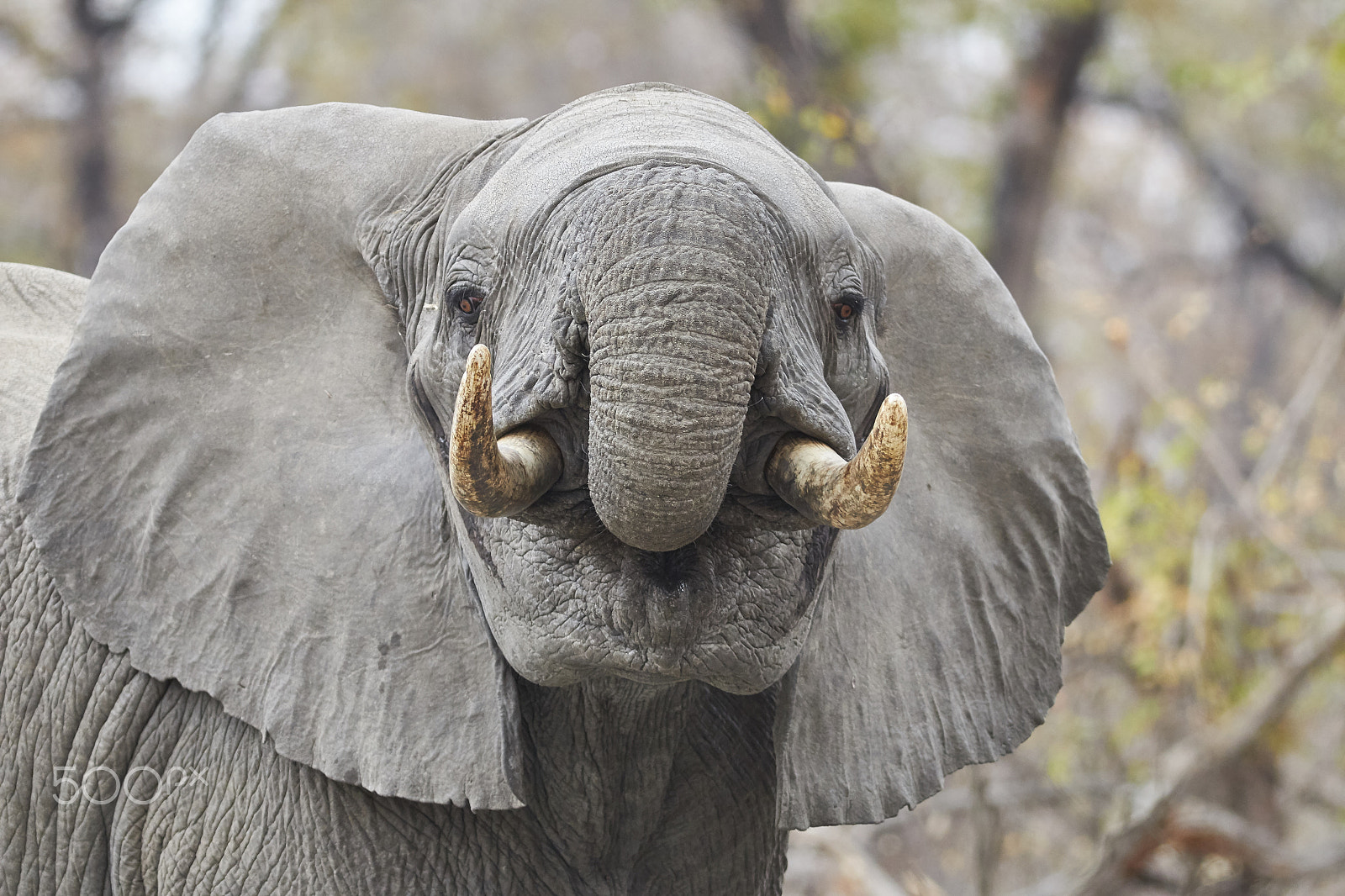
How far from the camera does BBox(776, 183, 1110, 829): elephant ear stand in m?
2.41

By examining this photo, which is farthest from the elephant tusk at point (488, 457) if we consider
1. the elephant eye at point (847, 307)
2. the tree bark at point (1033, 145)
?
the tree bark at point (1033, 145)

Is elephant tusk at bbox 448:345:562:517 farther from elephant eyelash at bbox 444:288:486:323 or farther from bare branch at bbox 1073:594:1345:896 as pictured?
bare branch at bbox 1073:594:1345:896

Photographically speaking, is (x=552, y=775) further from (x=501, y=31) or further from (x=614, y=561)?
(x=501, y=31)

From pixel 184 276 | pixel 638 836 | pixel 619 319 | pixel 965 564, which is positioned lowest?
pixel 638 836

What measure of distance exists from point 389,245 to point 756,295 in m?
0.85

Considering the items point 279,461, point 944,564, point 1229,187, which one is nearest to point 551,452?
point 279,461

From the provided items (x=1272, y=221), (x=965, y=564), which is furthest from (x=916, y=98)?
(x=965, y=564)

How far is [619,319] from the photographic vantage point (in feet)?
5.72

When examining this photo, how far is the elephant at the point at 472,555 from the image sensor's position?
1971 millimetres

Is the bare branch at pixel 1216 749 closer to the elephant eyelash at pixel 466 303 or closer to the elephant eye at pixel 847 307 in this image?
the elephant eye at pixel 847 307

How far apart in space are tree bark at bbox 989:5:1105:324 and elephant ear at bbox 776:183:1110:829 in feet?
23.8

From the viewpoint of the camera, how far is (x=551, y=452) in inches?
74.1

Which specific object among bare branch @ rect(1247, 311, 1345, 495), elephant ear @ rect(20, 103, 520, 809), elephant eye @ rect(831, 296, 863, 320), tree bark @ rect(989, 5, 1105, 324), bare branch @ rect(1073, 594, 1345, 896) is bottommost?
tree bark @ rect(989, 5, 1105, 324)

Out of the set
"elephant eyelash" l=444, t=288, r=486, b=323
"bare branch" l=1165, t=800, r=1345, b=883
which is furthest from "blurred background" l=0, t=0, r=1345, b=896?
"elephant eyelash" l=444, t=288, r=486, b=323
